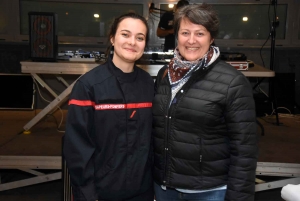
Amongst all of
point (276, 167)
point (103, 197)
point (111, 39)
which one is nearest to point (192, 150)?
point (103, 197)

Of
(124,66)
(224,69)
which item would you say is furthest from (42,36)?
(224,69)

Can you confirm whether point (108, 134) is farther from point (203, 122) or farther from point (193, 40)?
point (193, 40)

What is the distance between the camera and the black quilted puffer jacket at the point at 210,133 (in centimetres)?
146

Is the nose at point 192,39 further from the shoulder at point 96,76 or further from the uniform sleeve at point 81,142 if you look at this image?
the uniform sleeve at point 81,142

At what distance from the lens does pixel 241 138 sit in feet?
4.81

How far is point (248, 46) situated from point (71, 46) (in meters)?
2.75

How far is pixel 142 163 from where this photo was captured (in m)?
1.62

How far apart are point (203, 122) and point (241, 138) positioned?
0.16 meters

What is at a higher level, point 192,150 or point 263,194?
point 192,150

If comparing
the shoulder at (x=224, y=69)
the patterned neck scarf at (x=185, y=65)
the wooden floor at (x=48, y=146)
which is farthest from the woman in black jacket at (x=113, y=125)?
the wooden floor at (x=48, y=146)

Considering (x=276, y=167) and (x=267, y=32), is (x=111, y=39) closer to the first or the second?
(x=276, y=167)

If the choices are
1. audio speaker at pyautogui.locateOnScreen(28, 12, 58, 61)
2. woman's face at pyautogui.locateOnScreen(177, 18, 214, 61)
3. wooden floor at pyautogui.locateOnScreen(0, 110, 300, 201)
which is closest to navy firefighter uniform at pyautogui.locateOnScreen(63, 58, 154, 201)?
woman's face at pyautogui.locateOnScreen(177, 18, 214, 61)

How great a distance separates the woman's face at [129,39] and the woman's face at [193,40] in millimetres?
170

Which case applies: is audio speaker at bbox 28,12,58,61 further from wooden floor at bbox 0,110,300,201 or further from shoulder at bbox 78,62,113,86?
shoulder at bbox 78,62,113,86
